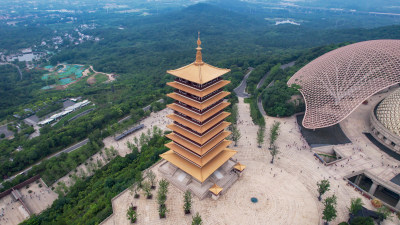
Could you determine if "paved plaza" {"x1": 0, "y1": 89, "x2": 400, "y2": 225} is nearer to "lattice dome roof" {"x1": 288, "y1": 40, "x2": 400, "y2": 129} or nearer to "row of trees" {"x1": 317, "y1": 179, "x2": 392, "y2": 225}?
"row of trees" {"x1": 317, "y1": 179, "x2": 392, "y2": 225}

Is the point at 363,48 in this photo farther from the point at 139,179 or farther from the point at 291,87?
the point at 139,179

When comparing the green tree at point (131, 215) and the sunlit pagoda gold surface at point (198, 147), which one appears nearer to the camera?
the green tree at point (131, 215)

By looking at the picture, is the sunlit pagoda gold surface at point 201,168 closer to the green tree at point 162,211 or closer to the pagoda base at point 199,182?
the pagoda base at point 199,182

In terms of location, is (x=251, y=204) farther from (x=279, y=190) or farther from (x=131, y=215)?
(x=131, y=215)

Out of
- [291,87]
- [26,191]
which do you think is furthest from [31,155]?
[291,87]

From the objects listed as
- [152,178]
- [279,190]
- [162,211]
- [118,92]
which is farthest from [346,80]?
[118,92]

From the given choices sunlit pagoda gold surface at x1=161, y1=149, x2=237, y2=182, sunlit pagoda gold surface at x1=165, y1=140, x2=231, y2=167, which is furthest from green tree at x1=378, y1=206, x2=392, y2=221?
sunlit pagoda gold surface at x1=165, y1=140, x2=231, y2=167

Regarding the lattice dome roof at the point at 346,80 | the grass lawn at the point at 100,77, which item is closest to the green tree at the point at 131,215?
the lattice dome roof at the point at 346,80

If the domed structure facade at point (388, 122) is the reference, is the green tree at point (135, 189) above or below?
below
